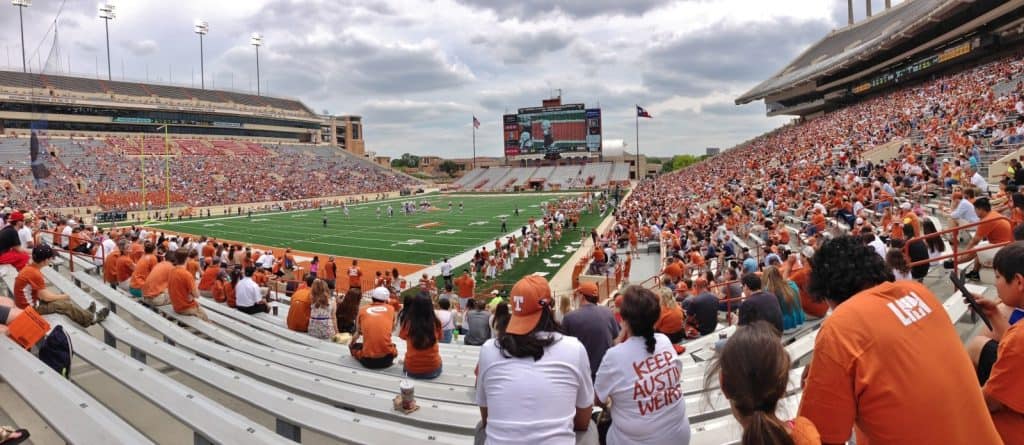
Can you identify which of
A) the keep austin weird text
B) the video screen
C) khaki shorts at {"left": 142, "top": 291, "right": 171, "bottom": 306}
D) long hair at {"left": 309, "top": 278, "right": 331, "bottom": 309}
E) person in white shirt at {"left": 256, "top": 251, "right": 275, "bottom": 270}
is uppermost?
the video screen

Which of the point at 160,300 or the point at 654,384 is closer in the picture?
the point at 654,384

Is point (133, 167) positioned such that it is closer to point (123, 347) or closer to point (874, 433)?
point (123, 347)

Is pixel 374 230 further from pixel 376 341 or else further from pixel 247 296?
pixel 376 341

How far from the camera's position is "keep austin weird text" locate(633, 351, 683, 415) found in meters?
2.56

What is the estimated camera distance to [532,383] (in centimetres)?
241

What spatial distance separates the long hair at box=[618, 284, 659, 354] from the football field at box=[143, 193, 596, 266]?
65.9ft

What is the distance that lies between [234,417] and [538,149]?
8044 centimetres

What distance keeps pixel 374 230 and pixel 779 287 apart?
96.8 feet

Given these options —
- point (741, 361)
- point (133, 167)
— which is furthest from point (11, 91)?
point (741, 361)

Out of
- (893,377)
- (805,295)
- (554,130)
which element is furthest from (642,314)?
(554,130)

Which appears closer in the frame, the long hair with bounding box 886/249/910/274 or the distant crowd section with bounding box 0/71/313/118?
the long hair with bounding box 886/249/910/274

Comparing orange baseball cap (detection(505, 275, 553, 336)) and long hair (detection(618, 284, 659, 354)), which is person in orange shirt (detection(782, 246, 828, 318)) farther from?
orange baseball cap (detection(505, 275, 553, 336))

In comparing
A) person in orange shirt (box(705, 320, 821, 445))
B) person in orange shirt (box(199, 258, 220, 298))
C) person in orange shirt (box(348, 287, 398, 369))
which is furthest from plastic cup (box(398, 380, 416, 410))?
person in orange shirt (box(199, 258, 220, 298))

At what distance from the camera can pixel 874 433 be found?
1863mm
